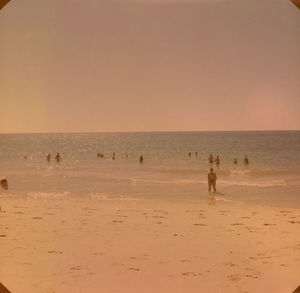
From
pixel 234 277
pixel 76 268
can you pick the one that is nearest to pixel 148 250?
pixel 76 268

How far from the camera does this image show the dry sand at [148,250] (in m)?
6.02

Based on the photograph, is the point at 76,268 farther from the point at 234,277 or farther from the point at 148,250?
the point at 234,277

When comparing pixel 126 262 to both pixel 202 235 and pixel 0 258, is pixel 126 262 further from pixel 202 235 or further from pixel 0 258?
pixel 202 235

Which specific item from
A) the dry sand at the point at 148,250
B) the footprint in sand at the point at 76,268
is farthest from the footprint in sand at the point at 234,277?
the footprint in sand at the point at 76,268

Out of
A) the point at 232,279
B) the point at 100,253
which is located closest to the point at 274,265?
the point at 232,279

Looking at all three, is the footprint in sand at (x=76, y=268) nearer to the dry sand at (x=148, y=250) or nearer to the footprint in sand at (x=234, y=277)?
the dry sand at (x=148, y=250)

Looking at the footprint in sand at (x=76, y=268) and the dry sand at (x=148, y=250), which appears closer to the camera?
the dry sand at (x=148, y=250)

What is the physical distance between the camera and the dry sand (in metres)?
6.02

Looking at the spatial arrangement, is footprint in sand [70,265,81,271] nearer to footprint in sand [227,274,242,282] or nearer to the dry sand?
the dry sand

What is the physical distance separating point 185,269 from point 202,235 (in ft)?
8.50

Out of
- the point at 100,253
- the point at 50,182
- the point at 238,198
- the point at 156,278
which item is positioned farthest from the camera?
the point at 50,182

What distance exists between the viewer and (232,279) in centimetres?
630

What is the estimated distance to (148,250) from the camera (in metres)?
7.87

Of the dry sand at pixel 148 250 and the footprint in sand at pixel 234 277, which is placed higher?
the dry sand at pixel 148 250
